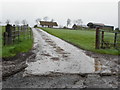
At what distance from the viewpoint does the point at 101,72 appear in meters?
4.59

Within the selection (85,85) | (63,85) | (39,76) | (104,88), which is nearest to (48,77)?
(39,76)

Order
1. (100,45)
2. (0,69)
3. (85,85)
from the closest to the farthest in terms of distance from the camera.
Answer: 1. (85,85)
2. (0,69)
3. (100,45)

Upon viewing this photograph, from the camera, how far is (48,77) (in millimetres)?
4059

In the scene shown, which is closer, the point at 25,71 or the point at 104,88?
the point at 104,88

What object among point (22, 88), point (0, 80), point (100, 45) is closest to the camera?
point (22, 88)

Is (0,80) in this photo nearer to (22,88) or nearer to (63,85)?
(22,88)

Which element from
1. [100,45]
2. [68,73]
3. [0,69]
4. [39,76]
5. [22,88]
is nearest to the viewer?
[22,88]

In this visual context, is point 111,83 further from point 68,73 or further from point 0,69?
point 0,69

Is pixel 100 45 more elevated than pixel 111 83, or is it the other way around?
pixel 100 45

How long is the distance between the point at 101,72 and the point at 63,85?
1709 mm

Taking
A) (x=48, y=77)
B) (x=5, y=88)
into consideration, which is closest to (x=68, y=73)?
(x=48, y=77)

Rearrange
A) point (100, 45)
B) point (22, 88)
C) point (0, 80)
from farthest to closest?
1. point (100, 45)
2. point (0, 80)
3. point (22, 88)

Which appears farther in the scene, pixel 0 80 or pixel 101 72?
pixel 101 72

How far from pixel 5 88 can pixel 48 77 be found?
1.23m
